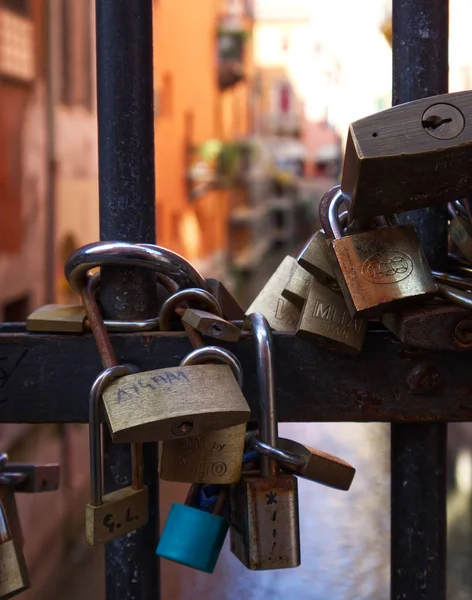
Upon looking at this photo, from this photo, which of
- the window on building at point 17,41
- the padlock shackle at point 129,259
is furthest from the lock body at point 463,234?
the window on building at point 17,41

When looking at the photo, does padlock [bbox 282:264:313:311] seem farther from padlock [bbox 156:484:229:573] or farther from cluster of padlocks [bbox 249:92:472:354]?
padlock [bbox 156:484:229:573]

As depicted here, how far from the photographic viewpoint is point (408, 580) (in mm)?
715

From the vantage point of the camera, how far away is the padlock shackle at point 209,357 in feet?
2.11

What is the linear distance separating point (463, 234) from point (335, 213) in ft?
0.33

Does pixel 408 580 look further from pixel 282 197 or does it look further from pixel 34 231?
pixel 282 197

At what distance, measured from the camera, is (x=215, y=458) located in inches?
25.8

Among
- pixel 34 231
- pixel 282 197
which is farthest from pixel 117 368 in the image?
pixel 282 197

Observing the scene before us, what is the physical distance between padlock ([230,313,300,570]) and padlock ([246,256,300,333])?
0.09 meters

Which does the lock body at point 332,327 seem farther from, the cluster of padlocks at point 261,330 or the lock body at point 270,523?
the lock body at point 270,523

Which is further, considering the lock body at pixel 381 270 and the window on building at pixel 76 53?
the window on building at pixel 76 53

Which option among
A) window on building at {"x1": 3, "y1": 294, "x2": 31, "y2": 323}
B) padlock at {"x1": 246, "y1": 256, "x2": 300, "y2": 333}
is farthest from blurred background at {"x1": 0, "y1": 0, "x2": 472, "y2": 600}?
padlock at {"x1": 246, "y1": 256, "x2": 300, "y2": 333}

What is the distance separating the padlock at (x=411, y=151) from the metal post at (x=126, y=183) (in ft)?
0.55

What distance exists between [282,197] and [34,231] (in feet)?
81.2

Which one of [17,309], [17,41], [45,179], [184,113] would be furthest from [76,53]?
[184,113]
